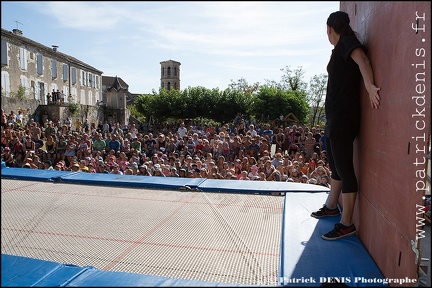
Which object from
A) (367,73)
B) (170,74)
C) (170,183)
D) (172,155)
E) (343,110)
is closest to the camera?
(367,73)

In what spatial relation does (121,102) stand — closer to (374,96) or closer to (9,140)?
(9,140)

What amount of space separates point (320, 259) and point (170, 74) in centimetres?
4994

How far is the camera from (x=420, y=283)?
1.22 m

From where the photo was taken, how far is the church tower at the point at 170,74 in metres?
49.6

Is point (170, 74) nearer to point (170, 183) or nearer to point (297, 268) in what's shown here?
point (170, 183)

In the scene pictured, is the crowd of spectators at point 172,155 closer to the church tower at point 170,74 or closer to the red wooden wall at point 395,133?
the red wooden wall at point 395,133

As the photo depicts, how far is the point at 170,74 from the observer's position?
164ft

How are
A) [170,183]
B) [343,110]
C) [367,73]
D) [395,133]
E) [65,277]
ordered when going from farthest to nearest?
[170,183] < [343,110] < [367,73] < [65,277] < [395,133]

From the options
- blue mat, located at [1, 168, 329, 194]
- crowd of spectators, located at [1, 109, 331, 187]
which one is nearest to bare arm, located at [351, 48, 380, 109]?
blue mat, located at [1, 168, 329, 194]

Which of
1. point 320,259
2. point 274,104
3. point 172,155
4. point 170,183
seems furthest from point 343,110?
point 274,104

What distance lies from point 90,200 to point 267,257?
76.2 inches

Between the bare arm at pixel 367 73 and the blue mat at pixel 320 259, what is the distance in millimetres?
786

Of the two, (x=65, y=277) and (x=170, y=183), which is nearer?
(x=65, y=277)

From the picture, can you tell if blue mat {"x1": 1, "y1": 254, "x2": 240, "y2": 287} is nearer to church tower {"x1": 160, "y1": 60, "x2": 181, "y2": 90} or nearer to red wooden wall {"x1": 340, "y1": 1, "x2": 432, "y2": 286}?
red wooden wall {"x1": 340, "y1": 1, "x2": 432, "y2": 286}
